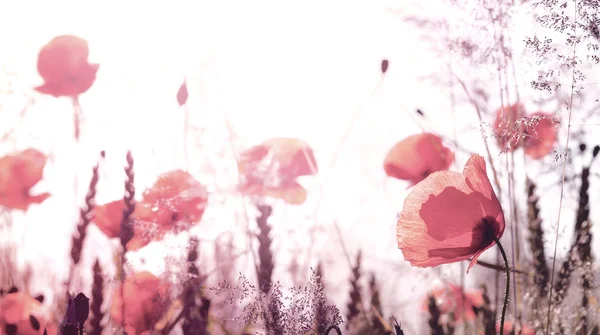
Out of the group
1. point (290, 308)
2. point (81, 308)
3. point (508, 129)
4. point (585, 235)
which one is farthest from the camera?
point (585, 235)

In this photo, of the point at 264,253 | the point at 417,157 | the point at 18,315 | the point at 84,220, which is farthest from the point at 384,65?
the point at 18,315

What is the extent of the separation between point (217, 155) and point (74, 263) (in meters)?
0.23

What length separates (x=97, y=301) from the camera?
70 centimetres

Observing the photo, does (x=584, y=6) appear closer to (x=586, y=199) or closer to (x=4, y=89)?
(x=586, y=199)

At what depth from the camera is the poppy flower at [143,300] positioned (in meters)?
0.76

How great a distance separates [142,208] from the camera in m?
0.83

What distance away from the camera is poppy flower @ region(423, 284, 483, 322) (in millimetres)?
861

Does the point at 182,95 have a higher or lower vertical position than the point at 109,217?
higher

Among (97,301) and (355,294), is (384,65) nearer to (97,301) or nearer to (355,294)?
(355,294)

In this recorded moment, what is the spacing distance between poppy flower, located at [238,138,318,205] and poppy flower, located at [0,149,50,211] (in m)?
0.24

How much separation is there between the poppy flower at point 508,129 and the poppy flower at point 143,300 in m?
0.39

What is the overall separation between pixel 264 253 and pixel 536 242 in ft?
1.21

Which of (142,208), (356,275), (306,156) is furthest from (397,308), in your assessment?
(142,208)

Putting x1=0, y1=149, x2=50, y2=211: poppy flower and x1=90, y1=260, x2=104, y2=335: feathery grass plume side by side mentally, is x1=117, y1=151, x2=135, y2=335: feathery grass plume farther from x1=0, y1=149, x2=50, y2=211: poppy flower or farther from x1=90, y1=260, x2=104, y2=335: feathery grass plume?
x1=0, y1=149, x2=50, y2=211: poppy flower
